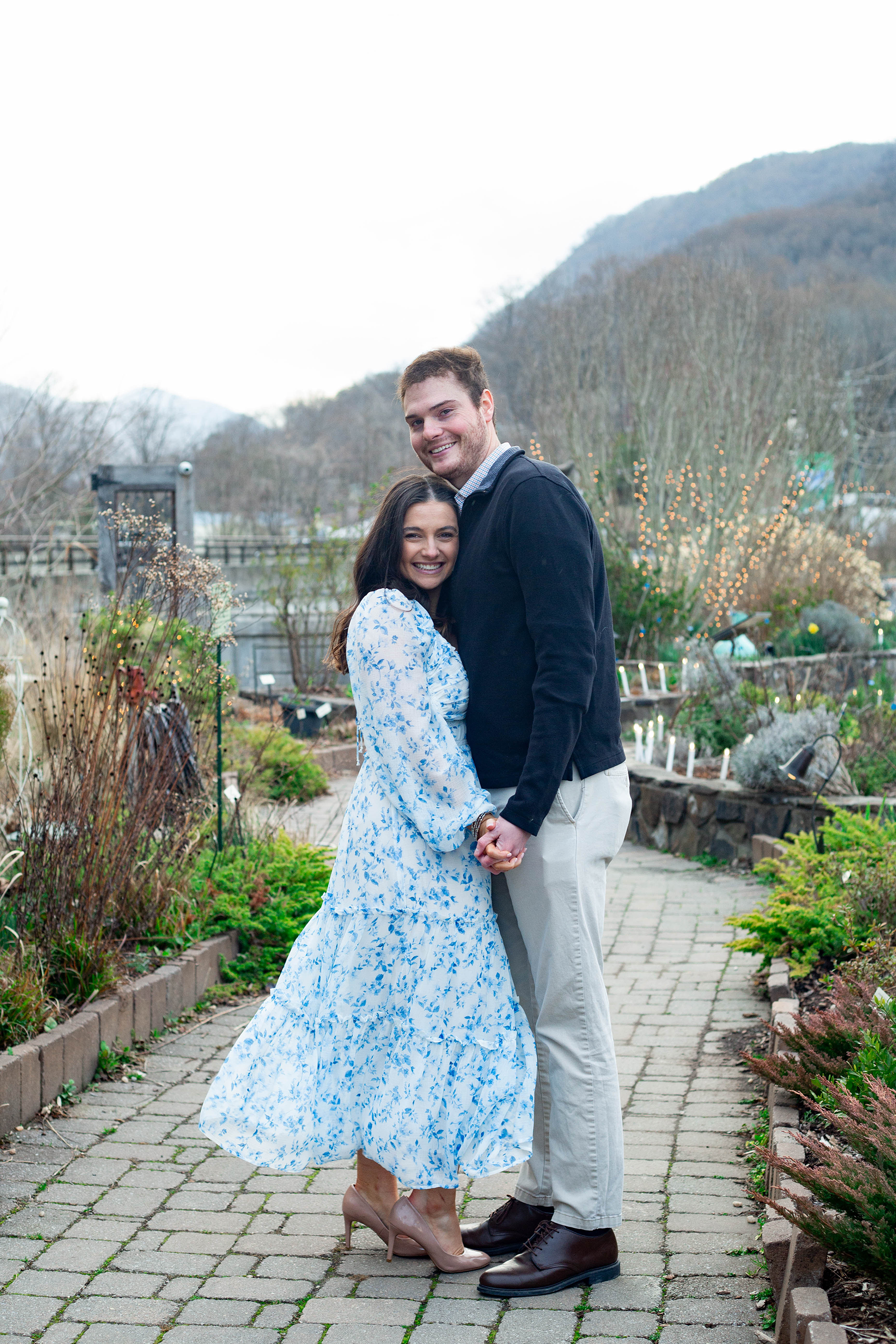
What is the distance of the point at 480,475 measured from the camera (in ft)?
8.84

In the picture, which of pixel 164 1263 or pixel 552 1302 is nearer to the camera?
pixel 552 1302

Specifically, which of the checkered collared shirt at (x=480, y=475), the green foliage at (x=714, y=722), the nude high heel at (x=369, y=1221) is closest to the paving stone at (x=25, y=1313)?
the nude high heel at (x=369, y=1221)

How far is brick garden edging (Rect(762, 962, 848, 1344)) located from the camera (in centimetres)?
199

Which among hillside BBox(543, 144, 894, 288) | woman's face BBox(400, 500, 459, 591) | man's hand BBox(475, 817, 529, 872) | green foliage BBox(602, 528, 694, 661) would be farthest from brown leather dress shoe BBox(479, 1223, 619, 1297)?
hillside BBox(543, 144, 894, 288)

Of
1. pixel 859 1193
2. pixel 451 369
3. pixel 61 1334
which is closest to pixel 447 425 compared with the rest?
pixel 451 369

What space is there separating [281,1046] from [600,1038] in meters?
0.70

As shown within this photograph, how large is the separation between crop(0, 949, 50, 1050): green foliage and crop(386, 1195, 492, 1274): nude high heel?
4.61 ft

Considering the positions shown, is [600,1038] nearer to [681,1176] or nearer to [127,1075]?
[681,1176]

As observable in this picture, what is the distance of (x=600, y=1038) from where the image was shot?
8.36ft

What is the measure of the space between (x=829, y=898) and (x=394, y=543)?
8.14ft

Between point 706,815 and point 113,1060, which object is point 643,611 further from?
point 113,1060

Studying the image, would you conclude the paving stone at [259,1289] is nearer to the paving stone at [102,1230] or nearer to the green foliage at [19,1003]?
the paving stone at [102,1230]

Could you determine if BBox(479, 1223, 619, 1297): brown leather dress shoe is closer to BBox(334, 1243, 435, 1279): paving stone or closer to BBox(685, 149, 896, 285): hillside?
BBox(334, 1243, 435, 1279): paving stone

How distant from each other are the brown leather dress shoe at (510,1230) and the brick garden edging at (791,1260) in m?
0.50
